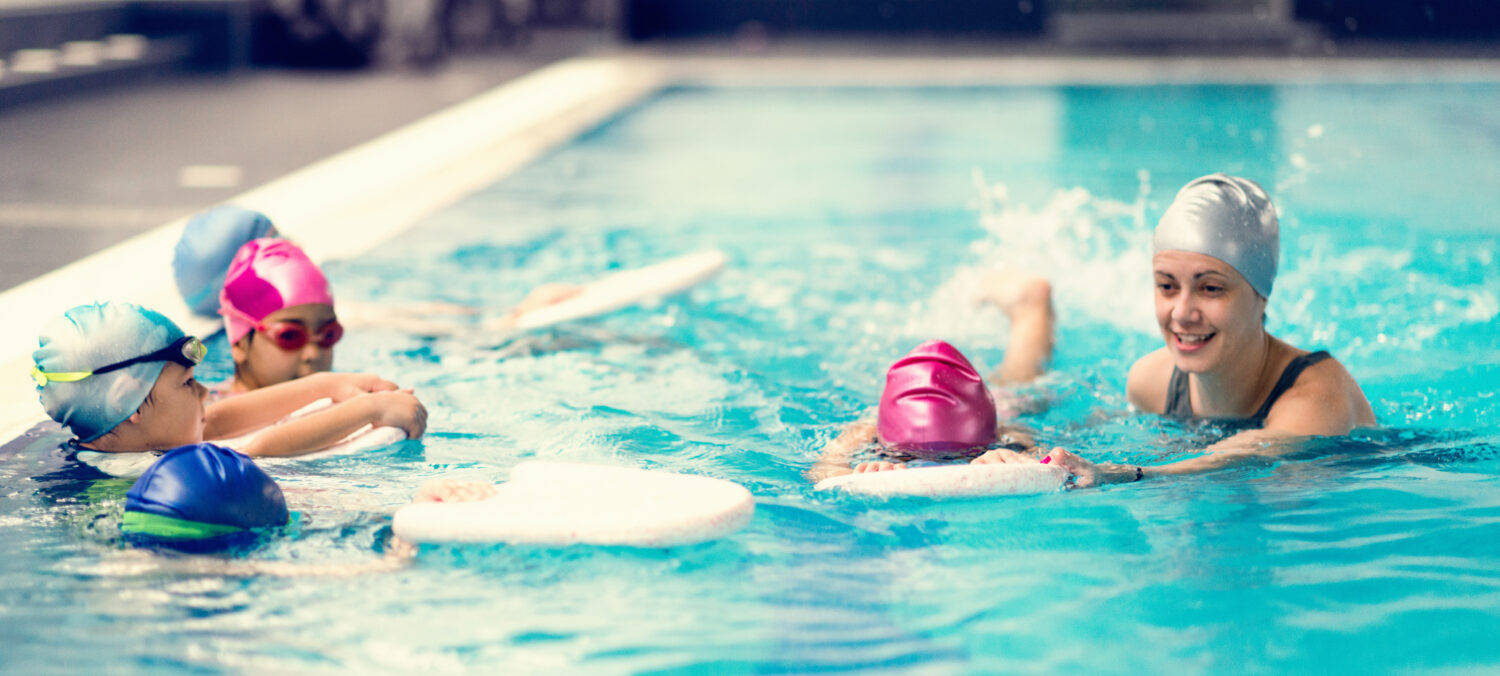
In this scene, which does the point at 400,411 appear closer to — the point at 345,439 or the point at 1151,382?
the point at 345,439

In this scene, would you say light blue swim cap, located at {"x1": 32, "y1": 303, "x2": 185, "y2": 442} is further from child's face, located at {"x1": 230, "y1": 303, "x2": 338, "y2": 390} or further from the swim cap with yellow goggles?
child's face, located at {"x1": 230, "y1": 303, "x2": 338, "y2": 390}

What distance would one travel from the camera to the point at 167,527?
10.9 feet

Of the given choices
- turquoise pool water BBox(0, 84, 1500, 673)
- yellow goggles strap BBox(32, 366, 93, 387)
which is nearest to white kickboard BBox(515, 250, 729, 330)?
turquoise pool water BBox(0, 84, 1500, 673)

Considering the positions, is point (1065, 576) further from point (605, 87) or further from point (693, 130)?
point (605, 87)

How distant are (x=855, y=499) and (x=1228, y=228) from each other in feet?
3.79

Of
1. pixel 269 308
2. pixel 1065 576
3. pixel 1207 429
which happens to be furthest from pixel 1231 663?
pixel 269 308

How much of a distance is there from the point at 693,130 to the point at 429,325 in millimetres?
6517

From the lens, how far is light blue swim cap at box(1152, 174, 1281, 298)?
12.3 ft

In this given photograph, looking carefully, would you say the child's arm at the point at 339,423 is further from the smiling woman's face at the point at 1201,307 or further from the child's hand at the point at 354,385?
the smiling woman's face at the point at 1201,307

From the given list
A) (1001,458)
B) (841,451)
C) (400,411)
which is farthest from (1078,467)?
(400,411)

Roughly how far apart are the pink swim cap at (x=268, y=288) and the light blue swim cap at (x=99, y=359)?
2.11ft

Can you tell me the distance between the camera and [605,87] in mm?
14492

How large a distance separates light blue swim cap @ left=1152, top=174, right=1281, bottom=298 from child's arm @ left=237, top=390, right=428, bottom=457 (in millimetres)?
2096

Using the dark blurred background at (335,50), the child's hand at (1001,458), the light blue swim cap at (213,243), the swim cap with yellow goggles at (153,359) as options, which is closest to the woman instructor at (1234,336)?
the child's hand at (1001,458)
